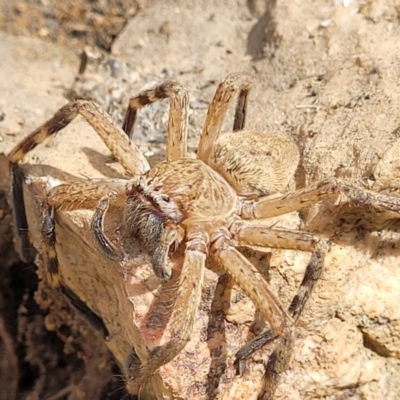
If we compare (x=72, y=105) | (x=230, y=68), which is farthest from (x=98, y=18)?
(x=72, y=105)

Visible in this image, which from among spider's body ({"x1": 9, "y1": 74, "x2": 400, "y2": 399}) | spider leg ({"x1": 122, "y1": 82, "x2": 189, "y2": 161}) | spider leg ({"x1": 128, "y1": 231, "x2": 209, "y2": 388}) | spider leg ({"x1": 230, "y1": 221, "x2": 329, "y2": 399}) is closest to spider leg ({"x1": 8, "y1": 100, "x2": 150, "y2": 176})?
spider's body ({"x1": 9, "y1": 74, "x2": 400, "y2": 399})

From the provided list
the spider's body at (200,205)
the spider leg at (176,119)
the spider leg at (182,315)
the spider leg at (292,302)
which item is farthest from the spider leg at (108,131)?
the spider leg at (292,302)

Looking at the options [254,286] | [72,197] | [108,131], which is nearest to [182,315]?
[254,286]

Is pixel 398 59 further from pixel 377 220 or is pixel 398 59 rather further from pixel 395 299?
pixel 395 299

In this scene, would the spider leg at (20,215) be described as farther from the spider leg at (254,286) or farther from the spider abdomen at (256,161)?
the spider leg at (254,286)

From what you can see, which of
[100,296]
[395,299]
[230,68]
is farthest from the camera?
[230,68]

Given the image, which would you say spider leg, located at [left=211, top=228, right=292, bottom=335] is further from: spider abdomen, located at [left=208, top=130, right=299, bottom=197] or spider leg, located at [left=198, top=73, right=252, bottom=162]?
spider leg, located at [left=198, top=73, right=252, bottom=162]

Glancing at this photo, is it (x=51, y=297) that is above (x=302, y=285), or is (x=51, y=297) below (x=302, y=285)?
below
